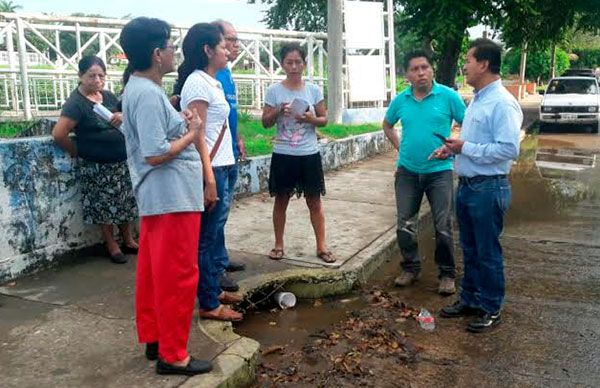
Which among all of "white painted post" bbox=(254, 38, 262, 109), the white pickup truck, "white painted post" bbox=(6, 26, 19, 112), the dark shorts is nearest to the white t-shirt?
the dark shorts

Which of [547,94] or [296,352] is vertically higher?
[547,94]

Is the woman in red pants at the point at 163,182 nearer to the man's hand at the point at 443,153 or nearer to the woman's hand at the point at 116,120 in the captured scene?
the woman's hand at the point at 116,120

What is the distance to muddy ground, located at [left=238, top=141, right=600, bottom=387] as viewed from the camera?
350 centimetres

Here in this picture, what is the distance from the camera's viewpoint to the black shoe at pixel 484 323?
412cm

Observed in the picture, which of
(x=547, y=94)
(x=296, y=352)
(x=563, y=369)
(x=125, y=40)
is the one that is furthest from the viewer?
(x=547, y=94)

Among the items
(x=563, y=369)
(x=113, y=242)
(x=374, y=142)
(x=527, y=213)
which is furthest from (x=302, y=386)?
(x=374, y=142)

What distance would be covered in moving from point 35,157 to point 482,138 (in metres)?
3.42

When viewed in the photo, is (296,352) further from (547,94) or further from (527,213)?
(547,94)

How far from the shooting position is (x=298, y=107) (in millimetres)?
4871

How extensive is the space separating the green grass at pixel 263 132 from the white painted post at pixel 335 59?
524mm

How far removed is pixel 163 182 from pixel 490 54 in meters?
2.44

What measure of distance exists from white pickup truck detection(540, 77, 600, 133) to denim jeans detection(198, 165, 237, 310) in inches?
630

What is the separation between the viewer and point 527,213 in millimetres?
7684

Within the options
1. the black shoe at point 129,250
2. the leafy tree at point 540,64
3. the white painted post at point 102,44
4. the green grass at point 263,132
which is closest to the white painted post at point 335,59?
the green grass at point 263,132
